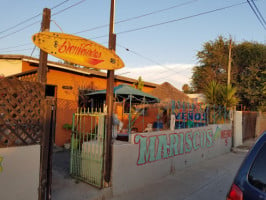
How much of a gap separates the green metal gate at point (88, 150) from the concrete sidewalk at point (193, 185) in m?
0.74

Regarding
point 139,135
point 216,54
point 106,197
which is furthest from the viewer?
point 216,54

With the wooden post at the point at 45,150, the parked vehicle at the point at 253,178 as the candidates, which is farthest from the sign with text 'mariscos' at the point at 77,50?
the parked vehicle at the point at 253,178

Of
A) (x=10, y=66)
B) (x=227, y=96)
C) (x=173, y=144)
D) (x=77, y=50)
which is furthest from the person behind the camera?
(x=227, y=96)

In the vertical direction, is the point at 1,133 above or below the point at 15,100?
below

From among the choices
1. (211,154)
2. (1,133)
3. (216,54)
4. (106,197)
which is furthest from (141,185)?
(216,54)

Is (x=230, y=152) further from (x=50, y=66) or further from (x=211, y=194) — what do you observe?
(x=50, y=66)

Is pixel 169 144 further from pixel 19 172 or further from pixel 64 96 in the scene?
pixel 64 96

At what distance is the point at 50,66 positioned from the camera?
9375 mm

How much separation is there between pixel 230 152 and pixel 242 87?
12001 millimetres

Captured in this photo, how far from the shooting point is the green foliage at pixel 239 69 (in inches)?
827

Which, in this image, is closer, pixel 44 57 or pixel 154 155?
pixel 44 57

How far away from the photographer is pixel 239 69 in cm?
2292

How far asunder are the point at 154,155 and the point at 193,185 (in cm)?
127

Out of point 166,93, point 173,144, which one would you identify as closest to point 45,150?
point 173,144
